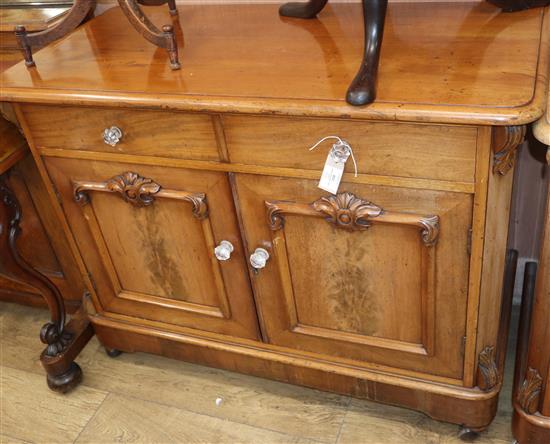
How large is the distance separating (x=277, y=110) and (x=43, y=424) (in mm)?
1153

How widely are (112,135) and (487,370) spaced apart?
95 centimetres

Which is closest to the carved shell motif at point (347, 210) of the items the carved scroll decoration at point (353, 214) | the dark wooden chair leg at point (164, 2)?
the carved scroll decoration at point (353, 214)

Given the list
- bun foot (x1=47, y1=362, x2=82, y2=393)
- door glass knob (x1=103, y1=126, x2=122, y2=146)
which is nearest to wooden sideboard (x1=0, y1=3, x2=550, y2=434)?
door glass knob (x1=103, y1=126, x2=122, y2=146)

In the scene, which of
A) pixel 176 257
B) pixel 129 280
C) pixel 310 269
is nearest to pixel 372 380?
pixel 310 269

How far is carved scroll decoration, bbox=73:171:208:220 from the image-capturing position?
4.68 ft

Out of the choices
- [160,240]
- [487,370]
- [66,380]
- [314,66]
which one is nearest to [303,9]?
[314,66]

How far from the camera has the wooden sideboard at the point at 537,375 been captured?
4.22 feet

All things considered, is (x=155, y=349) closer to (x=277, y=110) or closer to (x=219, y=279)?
(x=219, y=279)

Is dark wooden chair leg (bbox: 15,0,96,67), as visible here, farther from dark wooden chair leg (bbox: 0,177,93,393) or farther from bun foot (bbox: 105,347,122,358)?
bun foot (bbox: 105,347,122,358)

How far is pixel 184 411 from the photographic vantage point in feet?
5.73

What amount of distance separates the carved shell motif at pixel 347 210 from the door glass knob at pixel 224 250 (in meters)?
0.26

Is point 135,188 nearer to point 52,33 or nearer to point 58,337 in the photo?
point 52,33

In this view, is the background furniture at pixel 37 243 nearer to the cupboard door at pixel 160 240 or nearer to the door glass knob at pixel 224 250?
the cupboard door at pixel 160 240

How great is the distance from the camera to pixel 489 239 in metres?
1.26
